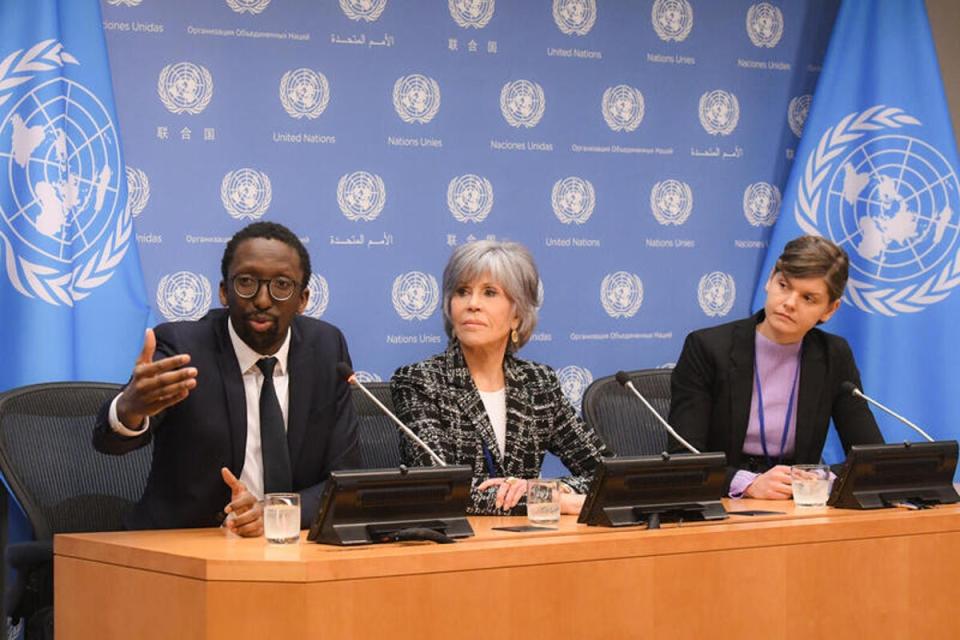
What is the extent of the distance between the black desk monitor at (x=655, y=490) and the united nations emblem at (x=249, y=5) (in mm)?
2048

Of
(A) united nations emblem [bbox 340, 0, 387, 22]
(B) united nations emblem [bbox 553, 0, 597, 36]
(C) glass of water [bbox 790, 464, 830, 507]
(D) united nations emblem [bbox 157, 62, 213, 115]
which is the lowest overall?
(C) glass of water [bbox 790, 464, 830, 507]

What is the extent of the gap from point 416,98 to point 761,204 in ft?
4.78

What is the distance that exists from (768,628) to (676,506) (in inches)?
13.1

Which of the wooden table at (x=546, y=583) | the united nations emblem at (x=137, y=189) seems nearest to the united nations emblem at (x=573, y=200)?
the united nations emblem at (x=137, y=189)

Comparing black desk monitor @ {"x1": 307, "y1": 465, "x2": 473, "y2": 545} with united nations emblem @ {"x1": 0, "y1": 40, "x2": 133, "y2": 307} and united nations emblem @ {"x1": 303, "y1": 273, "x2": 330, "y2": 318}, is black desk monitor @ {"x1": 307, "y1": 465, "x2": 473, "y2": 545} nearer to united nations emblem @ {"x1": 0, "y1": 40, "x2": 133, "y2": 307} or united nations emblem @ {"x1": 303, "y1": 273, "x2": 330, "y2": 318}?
united nations emblem @ {"x1": 0, "y1": 40, "x2": 133, "y2": 307}

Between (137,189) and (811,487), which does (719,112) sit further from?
(137,189)

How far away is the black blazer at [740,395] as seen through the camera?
398cm

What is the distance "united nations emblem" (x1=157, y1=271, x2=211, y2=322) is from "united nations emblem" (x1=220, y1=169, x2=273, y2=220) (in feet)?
0.78

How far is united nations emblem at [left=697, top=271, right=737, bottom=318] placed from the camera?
509 cm

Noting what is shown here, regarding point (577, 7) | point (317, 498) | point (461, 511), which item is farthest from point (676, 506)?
point (577, 7)

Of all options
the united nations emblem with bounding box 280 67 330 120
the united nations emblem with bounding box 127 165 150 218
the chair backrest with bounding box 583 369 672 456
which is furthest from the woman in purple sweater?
the united nations emblem with bounding box 127 165 150 218

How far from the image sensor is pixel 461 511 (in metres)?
2.83

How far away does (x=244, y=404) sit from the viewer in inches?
123

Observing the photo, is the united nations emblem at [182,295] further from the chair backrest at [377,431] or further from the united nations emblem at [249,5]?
the united nations emblem at [249,5]
